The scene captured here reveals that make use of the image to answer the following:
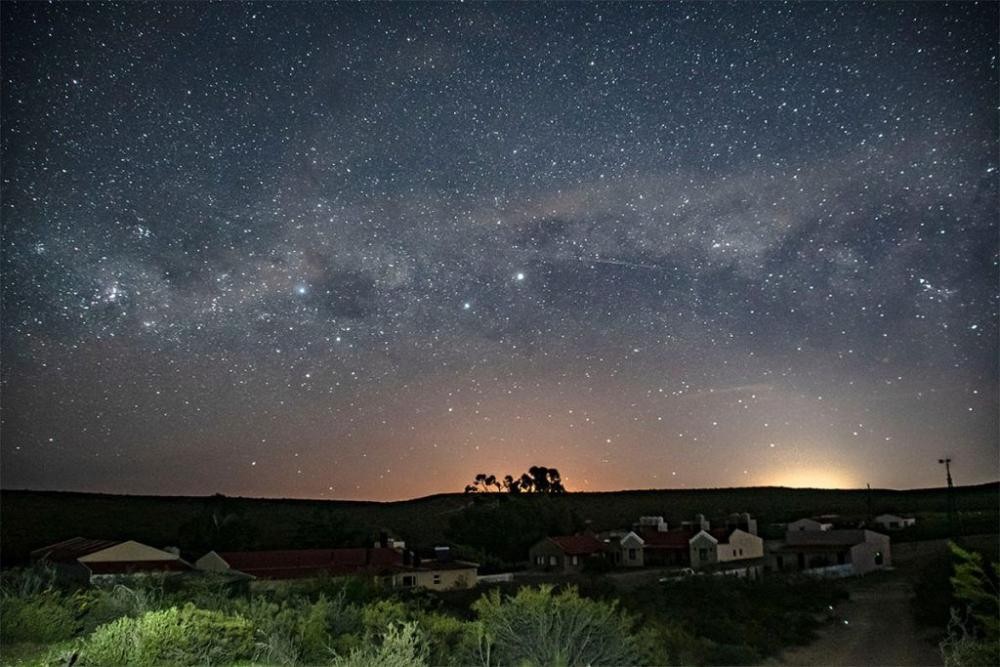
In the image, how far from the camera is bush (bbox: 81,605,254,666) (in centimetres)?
737

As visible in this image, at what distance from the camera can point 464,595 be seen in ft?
120

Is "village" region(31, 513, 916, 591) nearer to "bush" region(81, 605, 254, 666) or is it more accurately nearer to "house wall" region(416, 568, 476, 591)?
"house wall" region(416, 568, 476, 591)

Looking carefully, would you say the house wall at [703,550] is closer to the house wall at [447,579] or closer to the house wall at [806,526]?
the house wall at [806,526]

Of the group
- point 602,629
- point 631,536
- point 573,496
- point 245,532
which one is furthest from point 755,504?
point 602,629

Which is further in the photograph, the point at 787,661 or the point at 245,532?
the point at 245,532

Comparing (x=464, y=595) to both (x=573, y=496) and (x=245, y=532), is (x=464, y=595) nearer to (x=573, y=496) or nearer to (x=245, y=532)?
(x=245, y=532)

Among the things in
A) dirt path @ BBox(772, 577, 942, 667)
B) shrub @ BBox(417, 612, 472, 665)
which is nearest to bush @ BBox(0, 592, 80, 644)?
shrub @ BBox(417, 612, 472, 665)

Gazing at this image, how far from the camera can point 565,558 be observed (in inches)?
2069

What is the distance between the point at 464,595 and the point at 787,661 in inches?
633

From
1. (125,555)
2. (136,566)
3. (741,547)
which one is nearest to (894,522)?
(741,547)

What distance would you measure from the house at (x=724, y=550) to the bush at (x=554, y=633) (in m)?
39.9

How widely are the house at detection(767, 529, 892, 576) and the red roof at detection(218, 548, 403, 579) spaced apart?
79.0 ft

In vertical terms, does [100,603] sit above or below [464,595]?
above

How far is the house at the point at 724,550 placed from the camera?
50.1m
